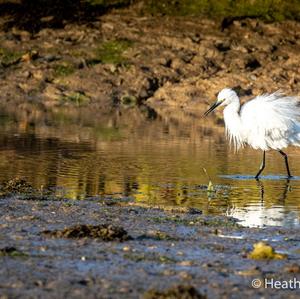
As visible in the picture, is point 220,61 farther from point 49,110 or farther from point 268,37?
point 49,110

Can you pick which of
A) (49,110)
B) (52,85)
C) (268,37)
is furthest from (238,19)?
(49,110)

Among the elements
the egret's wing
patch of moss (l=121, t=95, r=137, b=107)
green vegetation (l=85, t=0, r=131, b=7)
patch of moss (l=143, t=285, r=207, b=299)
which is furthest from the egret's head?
green vegetation (l=85, t=0, r=131, b=7)

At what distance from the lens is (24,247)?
327 inches

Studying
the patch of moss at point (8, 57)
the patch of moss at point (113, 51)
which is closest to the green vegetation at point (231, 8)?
the patch of moss at point (113, 51)

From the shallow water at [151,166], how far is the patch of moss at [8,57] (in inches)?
363

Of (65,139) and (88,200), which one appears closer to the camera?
(88,200)

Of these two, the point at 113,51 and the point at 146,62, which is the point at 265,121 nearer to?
the point at 146,62

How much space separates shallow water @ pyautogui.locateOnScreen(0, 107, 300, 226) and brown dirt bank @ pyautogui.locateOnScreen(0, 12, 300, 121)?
22.8 feet

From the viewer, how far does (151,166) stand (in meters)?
15.6

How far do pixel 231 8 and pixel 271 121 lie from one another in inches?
911

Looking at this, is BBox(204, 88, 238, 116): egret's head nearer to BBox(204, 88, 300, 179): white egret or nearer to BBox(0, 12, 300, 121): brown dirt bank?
BBox(204, 88, 300, 179): white egret

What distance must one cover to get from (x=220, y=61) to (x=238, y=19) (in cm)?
395

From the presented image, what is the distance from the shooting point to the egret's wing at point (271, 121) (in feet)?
51.1

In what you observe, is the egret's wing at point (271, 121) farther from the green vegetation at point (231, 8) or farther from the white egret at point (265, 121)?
the green vegetation at point (231, 8)
